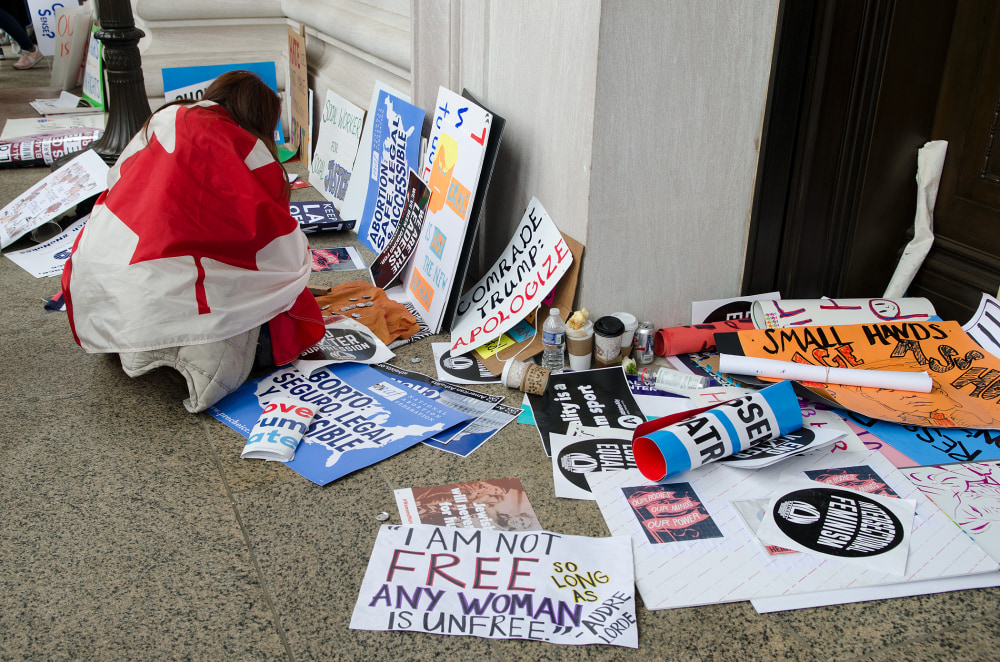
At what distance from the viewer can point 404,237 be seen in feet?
9.96

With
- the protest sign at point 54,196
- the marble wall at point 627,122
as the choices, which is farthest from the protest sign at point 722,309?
the protest sign at point 54,196

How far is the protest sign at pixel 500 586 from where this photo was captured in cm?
152

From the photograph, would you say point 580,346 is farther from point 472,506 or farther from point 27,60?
point 27,60

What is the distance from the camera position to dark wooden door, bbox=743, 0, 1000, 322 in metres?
2.34

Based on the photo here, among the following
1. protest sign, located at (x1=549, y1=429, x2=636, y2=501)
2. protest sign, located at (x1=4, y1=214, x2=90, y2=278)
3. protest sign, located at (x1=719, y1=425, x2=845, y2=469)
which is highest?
protest sign, located at (x1=719, y1=425, x2=845, y2=469)

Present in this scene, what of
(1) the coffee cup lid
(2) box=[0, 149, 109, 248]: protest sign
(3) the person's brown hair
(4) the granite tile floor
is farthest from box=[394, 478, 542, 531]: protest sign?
(2) box=[0, 149, 109, 248]: protest sign

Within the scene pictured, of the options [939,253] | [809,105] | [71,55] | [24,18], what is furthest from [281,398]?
[24,18]

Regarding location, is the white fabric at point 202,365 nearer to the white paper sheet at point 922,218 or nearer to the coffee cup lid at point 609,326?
the coffee cup lid at point 609,326

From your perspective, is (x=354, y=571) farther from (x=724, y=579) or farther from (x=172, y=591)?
(x=724, y=579)

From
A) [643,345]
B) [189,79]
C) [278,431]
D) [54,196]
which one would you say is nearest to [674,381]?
[643,345]

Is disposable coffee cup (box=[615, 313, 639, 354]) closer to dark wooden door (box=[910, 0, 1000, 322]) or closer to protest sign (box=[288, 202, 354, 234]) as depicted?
dark wooden door (box=[910, 0, 1000, 322])

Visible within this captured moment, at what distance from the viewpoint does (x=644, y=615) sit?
1.55m

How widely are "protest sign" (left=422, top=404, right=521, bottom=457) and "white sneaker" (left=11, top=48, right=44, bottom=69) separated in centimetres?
746

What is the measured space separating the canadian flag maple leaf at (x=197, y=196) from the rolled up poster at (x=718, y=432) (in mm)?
1250
